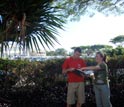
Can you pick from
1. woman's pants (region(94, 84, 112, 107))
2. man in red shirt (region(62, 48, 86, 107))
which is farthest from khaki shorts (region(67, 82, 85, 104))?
woman's pants (region(94, 84, 112, 107))

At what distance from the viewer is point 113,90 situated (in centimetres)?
891

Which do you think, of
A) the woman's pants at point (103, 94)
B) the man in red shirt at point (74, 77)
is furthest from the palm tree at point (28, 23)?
the woman's pants at point (103, 94)

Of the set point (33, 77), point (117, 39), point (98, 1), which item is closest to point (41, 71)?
point (33, 77)

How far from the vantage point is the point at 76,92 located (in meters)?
7.75

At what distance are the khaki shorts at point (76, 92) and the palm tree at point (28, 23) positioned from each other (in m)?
1.14

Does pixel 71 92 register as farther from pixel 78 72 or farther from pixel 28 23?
pixel 28 23

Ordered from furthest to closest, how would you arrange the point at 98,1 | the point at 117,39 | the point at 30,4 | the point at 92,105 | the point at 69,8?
the point at 117,39, the point at 98,1, the point at 69,8, the point at 92,105, the point at 30,4

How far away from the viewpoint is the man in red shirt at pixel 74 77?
7.49 m

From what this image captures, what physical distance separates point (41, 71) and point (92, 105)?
5.62 feet

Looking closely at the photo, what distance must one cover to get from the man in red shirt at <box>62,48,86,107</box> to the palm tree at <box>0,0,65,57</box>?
1.94ft

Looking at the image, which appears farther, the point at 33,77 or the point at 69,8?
the point at 69,8

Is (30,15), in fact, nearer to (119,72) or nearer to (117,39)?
(119,72)

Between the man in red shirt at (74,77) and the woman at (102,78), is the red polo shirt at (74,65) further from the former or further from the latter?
the woman at (102,78)

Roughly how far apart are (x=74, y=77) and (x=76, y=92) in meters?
0.41
